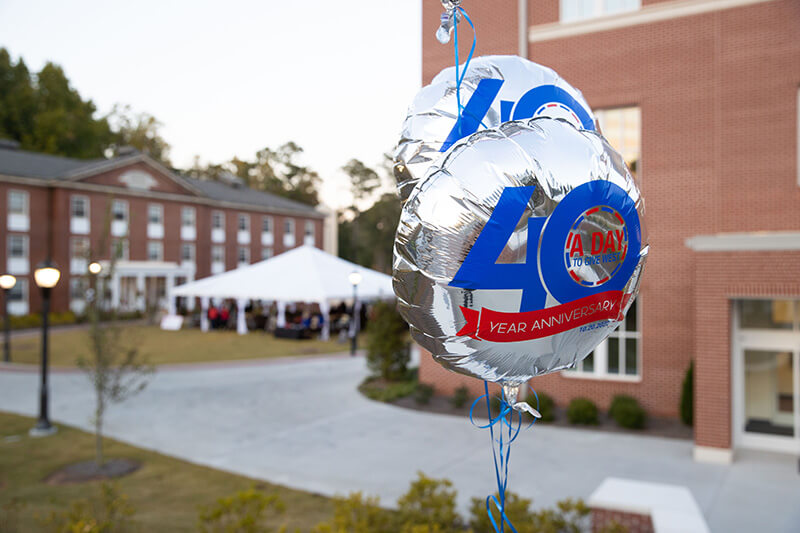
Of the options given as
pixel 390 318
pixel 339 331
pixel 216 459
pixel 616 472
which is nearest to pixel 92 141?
pixel 339 331

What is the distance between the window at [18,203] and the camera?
33.7 m

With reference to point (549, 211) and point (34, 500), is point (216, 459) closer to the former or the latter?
point (34, 500)

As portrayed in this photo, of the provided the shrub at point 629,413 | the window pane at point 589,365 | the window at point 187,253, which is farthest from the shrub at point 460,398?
the window at point 187,253

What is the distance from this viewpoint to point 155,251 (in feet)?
132

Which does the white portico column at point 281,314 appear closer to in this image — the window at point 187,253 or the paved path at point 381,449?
the paved path at point 381,449

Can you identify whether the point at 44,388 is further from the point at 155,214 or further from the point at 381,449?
the point at 155,214

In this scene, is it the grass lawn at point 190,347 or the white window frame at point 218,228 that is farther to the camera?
the white window frame at point 218,228

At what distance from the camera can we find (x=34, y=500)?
7.91 metres

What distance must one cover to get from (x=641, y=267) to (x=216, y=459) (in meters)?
9.27

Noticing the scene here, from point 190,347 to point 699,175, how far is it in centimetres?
1954

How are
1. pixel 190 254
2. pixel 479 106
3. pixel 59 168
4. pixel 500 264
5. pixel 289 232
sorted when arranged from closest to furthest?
pixel 500 264
pixel 479 106
pixel 59 168
pixel 190 254
pixel 289 232

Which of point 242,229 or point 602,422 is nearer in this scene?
point 602,422

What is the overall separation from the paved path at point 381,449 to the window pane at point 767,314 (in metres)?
2.23

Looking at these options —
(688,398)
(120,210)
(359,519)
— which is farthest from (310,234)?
(359,519)
